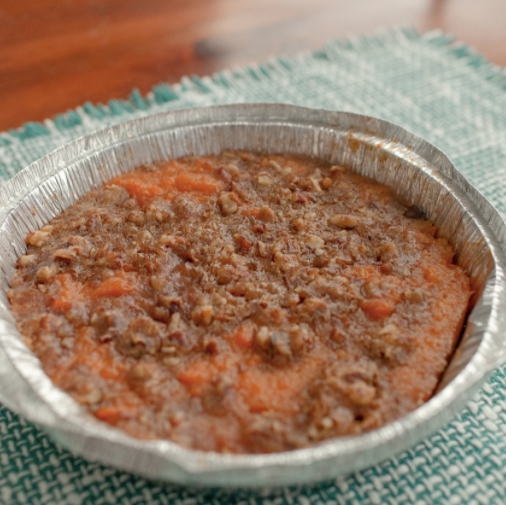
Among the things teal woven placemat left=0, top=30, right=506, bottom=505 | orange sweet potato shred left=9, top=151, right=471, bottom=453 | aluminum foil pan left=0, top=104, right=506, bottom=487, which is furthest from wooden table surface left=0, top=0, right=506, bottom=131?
orange sweet potato shred left=9, top=151, right=471, bottom=453

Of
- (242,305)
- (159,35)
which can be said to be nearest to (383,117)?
(159,35)

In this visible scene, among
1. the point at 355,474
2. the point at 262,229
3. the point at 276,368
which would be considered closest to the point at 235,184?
the point at 262,229

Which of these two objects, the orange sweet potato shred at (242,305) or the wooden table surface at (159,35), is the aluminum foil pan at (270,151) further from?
the wooden table surface at (159,35)

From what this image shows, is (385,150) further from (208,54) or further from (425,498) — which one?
(208,54)

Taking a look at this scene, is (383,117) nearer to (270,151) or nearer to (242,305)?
(270,151)

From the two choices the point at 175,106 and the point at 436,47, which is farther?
the point at 436,47
